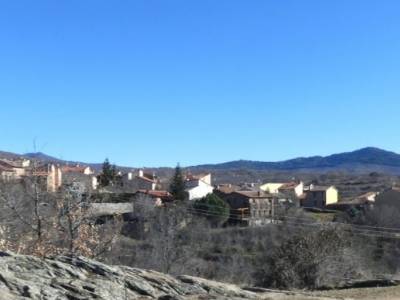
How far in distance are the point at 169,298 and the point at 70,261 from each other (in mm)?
1800

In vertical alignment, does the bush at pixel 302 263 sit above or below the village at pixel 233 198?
below

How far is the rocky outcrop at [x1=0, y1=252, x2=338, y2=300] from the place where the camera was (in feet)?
32.6

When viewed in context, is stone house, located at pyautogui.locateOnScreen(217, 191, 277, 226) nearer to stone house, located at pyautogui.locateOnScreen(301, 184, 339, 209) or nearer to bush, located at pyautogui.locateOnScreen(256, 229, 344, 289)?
stone house, located at pyautogui.locateOnScreen(301, 184, 339, 209)

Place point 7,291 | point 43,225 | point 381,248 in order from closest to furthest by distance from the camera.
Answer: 1. point 7,291
2. point 43,225
3. point 381,248

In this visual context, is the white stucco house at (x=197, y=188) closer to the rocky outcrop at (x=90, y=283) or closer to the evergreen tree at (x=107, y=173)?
the evergreen tree at (x=107, y=173)

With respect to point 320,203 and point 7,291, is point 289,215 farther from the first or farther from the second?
point 7,291

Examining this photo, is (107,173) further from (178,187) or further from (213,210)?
(213,210)

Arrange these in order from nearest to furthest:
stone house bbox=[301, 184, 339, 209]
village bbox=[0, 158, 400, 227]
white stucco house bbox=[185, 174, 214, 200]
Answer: village bbox=[0, 158, 400, 227]
white stucco house bbox=[185, 174, 214, 200]
stone house bbox=[301, 184, 339, 209]

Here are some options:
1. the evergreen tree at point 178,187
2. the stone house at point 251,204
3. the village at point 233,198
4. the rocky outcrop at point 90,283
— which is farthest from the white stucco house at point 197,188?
the rocky outcrop at point 90,283

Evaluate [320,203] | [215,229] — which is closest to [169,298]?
[215,229]

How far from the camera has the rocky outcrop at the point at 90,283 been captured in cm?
992

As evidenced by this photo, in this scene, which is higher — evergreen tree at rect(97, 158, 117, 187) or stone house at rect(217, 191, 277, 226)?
evergreen tree at rect(97, 158, 117, 187)

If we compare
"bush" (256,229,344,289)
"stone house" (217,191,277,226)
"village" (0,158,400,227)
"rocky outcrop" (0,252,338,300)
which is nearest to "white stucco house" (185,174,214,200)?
"village" (0,158,400,227)

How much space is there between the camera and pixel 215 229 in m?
65.0
